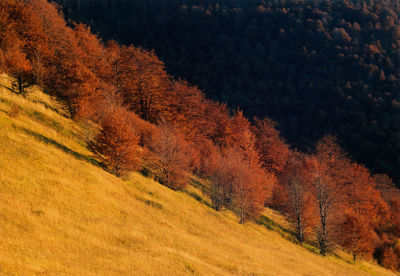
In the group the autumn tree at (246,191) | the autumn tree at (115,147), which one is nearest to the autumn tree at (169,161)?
the autumn tree at (246,191)

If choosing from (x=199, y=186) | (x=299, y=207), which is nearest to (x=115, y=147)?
(x=199, y=186)

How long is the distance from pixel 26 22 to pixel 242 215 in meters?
45.6

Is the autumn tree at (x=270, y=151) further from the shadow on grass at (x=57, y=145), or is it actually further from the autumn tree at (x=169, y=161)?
the shadow on grass at (x=57, y=145)

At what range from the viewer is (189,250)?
60.6 ft

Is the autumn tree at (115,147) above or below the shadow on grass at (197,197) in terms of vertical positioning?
above

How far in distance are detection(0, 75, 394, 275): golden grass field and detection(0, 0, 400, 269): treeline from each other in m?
4.46

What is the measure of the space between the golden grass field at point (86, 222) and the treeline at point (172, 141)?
446 cm

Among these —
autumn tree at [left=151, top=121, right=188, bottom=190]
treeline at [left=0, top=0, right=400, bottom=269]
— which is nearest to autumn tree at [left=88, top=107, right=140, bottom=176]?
treeline at [left=0, top=0, right=400, bottom=269]

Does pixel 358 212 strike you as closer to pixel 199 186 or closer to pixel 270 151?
pixel 270 151

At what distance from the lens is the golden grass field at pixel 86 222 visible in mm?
11172

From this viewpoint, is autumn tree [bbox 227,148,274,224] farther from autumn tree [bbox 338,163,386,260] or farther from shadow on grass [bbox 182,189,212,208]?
autumn tree [bbox 338,163,386,260]

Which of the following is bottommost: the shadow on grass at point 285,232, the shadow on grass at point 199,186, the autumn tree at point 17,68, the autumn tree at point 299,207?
the shadow on grass at point 285,232

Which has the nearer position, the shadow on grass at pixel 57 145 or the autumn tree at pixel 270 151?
the shadow on grass at pixel 57 145

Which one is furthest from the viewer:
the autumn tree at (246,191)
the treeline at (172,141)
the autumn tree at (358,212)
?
the autumn tree at (358,212)
